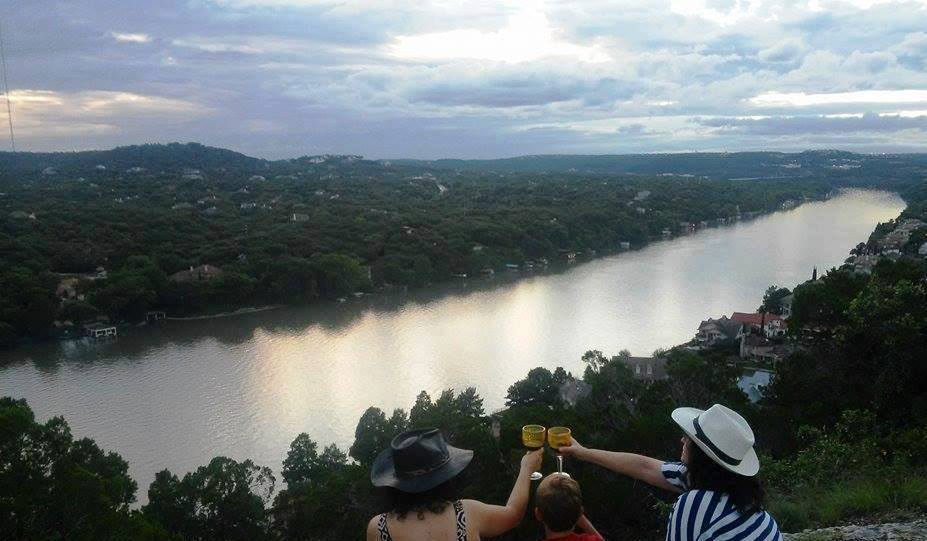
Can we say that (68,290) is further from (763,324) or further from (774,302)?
(774,302)

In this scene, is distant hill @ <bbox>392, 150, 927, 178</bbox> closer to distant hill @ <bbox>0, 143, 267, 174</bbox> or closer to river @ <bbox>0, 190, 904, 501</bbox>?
distant hill @ <bbox>0, 143, 267, 174</bbox>

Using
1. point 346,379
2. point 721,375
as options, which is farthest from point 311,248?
point 721,375

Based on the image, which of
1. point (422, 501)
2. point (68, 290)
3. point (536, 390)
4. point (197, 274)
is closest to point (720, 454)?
point (422, 501)

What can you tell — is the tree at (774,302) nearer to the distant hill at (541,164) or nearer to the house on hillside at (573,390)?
the house on hillside at (573,390)

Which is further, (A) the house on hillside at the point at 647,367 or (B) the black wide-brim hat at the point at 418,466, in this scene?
(A) the house on hillside at the point at 647,367

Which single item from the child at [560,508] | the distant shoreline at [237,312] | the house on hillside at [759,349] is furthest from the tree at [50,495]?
the distant shoreline at [237,312]

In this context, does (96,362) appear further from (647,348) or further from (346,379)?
(647,348)

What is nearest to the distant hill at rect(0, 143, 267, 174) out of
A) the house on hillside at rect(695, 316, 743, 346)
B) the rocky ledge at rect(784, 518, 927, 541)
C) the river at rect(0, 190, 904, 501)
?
the river at rect(0, 190, 904, 501)
